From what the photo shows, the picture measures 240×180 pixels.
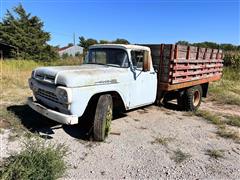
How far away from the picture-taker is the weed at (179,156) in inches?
163

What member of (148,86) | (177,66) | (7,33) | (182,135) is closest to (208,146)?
(182,135)

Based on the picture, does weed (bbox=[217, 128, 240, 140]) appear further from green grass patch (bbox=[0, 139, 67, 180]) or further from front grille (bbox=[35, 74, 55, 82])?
front grille (bbox=[35, 74, 55, 82])

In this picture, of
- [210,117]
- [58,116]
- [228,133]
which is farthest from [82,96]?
[210,117]

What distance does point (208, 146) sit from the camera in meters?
4.83

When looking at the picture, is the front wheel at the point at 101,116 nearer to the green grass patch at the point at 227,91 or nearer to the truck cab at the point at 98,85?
the truck cab at the point at 98,85

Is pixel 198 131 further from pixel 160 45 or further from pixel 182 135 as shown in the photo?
pixel 160 45

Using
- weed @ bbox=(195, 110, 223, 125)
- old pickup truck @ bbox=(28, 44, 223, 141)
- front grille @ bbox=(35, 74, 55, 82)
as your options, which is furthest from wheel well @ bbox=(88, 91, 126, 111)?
weed @ bbox=(195, 110, 223, 125)

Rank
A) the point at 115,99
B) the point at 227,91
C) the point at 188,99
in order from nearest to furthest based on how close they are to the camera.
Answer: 1. the point at 115,99
2. the point at 188,99
3. the point at 227,91

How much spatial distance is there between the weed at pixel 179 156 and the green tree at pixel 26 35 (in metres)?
28.9

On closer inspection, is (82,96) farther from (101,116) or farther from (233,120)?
(233,120)

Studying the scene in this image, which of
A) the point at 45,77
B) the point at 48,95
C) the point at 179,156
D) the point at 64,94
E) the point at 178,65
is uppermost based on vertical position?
the point at 178,65

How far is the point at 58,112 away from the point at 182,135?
9.18 ft

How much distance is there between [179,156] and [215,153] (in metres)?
0.72

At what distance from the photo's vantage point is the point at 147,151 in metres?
4.47
